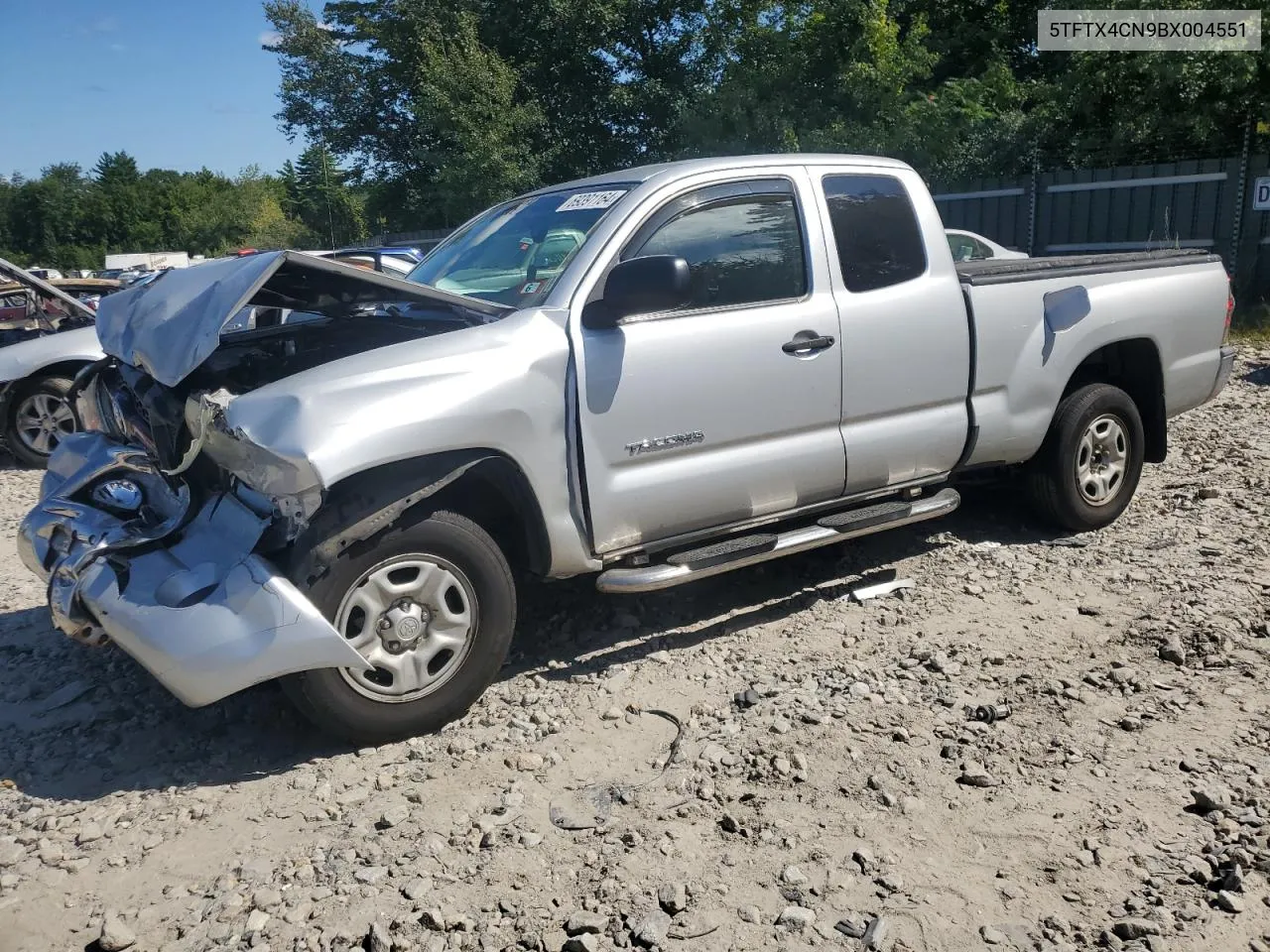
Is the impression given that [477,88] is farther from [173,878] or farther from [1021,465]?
[173,878]

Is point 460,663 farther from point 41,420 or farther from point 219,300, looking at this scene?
point 41,420

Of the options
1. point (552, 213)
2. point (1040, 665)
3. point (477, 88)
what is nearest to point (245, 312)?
point (552, 213)

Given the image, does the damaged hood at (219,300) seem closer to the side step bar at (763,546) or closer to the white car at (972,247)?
the side step bar at (763,546)

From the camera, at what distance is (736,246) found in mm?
4395

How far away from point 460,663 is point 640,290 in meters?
1.48

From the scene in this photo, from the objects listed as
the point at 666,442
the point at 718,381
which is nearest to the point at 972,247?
the point at 718,381

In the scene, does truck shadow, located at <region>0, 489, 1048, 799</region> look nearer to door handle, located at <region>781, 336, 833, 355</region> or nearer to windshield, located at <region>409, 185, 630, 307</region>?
door handle, located at <region>781, 336, 833, 355</region>

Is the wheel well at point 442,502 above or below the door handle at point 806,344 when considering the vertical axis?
below

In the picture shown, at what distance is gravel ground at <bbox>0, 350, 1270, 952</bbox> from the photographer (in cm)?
278

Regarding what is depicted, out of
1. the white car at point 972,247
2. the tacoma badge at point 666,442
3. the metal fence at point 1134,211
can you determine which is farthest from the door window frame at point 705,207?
the metal fence at point 1134,211

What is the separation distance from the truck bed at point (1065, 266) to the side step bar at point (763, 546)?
108cm

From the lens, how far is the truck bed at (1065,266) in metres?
5.14

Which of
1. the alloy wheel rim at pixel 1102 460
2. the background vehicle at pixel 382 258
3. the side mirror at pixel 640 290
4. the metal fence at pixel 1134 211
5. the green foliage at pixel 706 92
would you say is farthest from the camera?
the green foliage at pixel 706 92

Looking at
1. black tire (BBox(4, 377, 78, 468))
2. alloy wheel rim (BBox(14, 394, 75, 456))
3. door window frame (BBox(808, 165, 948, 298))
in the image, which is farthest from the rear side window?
alloy wheel rim (BBox(14, 394, 75, 456))
